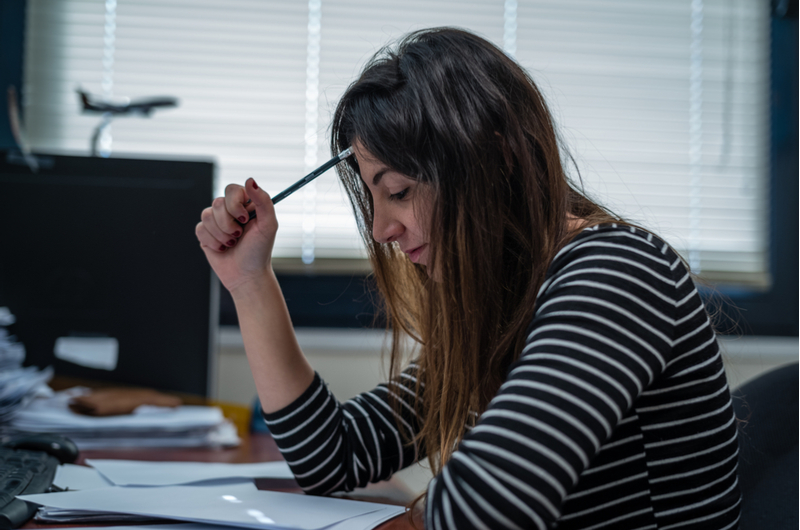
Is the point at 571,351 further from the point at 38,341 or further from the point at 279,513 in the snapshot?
the point at 38,341

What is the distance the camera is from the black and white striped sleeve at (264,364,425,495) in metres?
0.71

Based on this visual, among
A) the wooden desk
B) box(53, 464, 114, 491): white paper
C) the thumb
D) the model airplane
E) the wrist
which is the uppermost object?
the model airplane

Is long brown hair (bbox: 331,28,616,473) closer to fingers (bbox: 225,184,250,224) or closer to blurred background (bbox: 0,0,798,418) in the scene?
fingers (bbox: 225,184,250,224)

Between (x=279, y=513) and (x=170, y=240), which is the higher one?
(x=170, y=240)

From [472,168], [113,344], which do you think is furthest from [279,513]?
[113,344]

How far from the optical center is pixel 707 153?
1.63 m

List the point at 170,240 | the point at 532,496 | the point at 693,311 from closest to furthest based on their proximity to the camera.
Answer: the point at 532,496, the point at 693,311, the point at 170,240

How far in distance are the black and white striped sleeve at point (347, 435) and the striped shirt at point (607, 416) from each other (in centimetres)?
25

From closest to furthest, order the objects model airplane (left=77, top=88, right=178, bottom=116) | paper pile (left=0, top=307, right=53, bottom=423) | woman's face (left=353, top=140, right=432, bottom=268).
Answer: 1. woman's face (left=353, top=140, right=432, bottom=268)
2. paper pile (left=0, top=307, right=53, bottom=423)
3. model airplane (left=77, top=88, right=178, bottom=116)

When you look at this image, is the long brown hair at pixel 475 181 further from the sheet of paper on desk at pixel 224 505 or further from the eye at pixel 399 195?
the sheet of paper on desk at pixel 224 505

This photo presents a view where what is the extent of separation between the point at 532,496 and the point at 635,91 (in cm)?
145

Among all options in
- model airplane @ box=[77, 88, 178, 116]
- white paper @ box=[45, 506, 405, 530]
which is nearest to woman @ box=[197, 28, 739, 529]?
white paper @ box=[45, 506, 405, 530]

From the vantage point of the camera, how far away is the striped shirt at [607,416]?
0.43 m

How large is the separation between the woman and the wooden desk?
0.10ft
